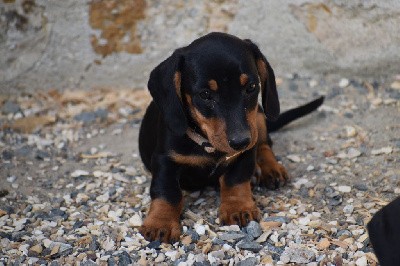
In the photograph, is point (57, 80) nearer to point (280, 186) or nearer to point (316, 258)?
point (280, 186)

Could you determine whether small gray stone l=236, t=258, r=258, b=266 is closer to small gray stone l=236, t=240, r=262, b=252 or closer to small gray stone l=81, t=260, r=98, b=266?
small gray stone l=236, t=240, r=262, b=252

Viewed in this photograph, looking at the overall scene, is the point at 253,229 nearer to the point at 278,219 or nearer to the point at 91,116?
the point at 278,219

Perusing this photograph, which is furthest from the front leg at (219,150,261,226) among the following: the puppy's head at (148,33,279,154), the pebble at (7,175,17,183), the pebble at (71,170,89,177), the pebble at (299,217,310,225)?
the pebble at (7,175,17,183)

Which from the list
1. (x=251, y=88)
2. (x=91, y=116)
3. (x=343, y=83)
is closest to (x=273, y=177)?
(x=251, y=88)

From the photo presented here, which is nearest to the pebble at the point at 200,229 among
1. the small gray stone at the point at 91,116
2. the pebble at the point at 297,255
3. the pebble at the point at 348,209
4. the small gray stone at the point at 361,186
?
the pebble at the point at 297,255

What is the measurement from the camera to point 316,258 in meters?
4.12

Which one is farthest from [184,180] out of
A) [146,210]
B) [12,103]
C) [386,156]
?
[12,103]

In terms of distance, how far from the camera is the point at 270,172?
16.3ft

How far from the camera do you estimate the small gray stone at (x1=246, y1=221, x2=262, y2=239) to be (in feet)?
14.3

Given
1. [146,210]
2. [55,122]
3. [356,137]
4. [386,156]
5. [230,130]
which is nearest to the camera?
[230,130]

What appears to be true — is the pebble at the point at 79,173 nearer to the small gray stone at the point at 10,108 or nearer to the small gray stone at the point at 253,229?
the small gray stone at the point at 10,108

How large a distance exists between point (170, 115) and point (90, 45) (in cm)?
255

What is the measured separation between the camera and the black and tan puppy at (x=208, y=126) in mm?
4094

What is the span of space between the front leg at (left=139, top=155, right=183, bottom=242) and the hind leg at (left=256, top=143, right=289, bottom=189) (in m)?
0.72
